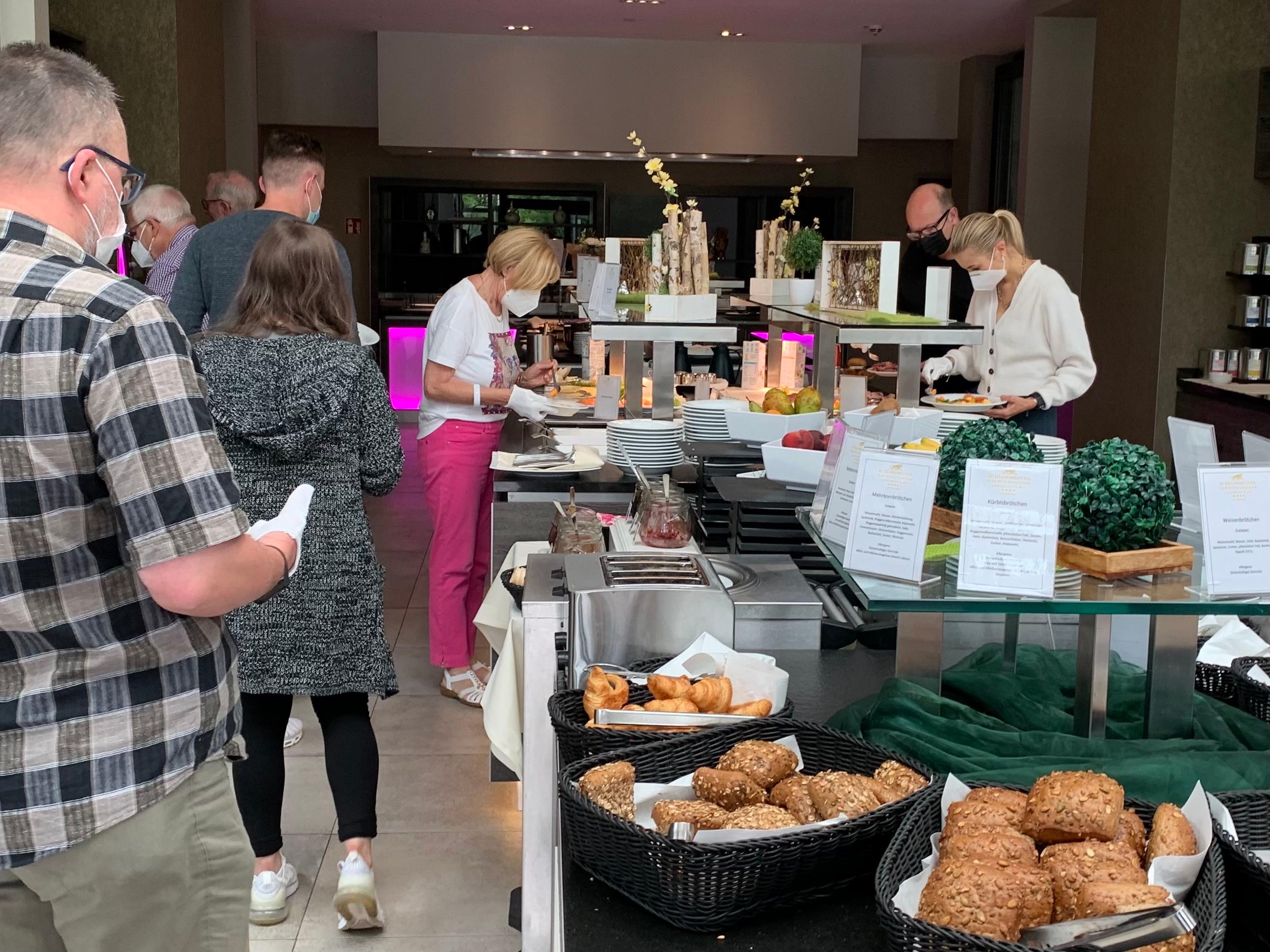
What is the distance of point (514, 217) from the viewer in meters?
13.2

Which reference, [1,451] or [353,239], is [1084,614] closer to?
[1,451]

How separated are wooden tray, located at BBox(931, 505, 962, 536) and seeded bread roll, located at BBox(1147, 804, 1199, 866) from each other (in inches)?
19.0

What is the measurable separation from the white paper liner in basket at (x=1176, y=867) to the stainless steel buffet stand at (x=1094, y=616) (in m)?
0.26

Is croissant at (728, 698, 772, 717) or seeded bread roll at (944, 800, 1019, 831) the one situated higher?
seeded bread roll at (944, 800, 1019, 831)

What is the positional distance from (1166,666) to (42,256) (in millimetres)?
1581

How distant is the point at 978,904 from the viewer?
122 cm

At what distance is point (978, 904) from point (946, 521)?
68 centimetres

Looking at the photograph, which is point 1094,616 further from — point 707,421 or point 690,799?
point 707,421

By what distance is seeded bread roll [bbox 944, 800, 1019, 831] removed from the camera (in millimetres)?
1396

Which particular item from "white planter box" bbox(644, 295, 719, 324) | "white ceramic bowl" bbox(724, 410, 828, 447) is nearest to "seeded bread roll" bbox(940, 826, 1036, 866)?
"white ceramic bowl" bbox(724, 410, 828, 447)

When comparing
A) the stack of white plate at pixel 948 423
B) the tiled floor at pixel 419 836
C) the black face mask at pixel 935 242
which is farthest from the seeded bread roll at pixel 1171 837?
the black face mask at pixel 935 242

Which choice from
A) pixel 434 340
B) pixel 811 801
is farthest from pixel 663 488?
pixel 434 340

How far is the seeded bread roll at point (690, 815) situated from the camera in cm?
146

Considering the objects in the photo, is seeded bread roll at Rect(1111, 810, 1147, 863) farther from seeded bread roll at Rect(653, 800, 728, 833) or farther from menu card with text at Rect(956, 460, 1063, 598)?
seeded bread roll at Rect(653, 800, 728, 833)
